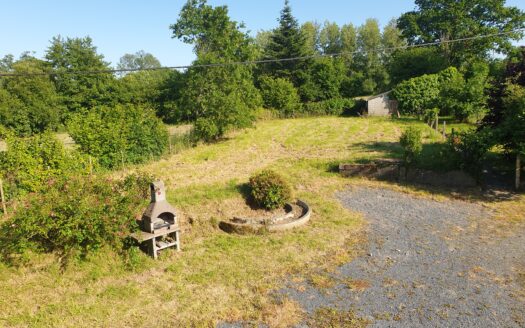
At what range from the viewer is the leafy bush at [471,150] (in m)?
11.5

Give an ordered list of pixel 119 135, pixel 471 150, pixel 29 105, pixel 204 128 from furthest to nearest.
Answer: pixel 29 105 → pixel 204 128 → pixel 119 135 → pixel 471 150

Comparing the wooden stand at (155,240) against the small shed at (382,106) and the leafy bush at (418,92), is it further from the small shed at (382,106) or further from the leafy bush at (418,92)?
the small shed at (382,106)

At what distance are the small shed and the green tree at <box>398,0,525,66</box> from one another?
1362 cm

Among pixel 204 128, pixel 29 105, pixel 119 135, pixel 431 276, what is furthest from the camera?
pixel 29 105

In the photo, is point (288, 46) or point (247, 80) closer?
point (247, 80)

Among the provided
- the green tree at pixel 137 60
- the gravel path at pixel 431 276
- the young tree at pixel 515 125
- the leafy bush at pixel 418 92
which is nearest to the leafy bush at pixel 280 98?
the leafy bush at pixel 418 92

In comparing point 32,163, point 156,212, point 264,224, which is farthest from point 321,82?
point 156,212

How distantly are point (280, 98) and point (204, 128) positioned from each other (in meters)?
15.1

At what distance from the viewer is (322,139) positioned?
2139cm

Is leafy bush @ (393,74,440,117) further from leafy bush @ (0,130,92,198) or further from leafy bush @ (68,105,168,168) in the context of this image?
leafy bush @ (0,130,92,198)

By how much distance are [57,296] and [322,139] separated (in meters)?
17.4

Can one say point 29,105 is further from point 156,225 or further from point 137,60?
point 137,60

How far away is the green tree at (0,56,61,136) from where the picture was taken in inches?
1174

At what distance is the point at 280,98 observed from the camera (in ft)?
113
